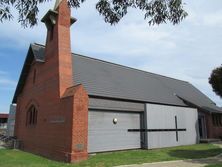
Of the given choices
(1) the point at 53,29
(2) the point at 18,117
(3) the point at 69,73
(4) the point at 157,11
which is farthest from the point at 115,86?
(4) the point at 157,11

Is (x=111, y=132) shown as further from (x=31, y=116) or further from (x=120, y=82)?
(x=31, y=116)

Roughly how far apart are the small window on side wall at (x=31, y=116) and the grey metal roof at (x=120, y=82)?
4.47 metres

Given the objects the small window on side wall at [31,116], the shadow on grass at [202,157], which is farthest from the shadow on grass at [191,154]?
the small window on side wall at [31,116]

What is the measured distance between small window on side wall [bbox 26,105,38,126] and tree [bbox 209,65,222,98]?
63.8 ft

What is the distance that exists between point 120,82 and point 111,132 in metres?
5.53

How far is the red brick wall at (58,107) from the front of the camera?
1455cm

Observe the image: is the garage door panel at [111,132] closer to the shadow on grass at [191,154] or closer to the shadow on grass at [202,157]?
the shadow on grass at [191,154]

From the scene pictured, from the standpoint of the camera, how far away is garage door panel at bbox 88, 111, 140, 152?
1709 centimetres

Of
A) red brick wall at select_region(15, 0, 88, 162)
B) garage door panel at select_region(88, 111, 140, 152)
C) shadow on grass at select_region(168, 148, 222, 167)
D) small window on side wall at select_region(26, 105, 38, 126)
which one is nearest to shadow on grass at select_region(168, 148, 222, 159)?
shadow on grass at select_region(168, 148, 222, 167)

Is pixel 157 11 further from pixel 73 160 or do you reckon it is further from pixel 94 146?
pixel 94 146

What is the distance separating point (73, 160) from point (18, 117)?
1333 cm

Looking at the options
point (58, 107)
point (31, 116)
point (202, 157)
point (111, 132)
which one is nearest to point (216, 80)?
point (202, 157)

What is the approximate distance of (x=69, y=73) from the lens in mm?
17141

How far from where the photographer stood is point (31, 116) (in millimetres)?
21797
